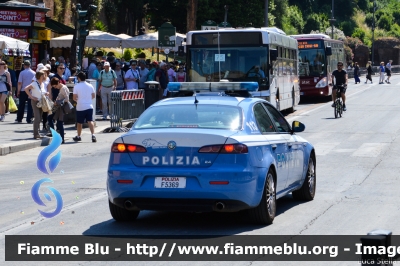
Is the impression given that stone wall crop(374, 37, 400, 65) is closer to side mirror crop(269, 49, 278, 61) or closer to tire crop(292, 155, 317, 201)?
side mirror crop(269, 49, 278, 61)

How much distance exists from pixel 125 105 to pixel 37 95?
15.4 feet

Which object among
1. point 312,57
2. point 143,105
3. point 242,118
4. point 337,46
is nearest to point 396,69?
point 337,46

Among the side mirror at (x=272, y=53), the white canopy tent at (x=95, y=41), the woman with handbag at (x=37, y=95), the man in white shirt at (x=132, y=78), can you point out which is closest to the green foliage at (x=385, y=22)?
the white canopy tent at (x=95, y=41)

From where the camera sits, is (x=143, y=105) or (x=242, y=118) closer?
(x=242, y=118)

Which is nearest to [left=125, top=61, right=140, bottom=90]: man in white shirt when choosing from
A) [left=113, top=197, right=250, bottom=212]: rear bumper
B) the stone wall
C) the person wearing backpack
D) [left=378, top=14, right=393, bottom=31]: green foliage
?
the person wearing backpack

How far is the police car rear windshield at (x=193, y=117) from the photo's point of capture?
380 inches

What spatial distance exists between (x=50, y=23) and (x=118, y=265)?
111ft

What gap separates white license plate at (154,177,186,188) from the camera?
30.0 feet

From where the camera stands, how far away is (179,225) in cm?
984

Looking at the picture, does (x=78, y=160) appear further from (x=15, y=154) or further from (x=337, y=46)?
(x=337, y=46)

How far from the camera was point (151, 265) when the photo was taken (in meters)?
7.66

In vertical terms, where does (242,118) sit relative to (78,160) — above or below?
above

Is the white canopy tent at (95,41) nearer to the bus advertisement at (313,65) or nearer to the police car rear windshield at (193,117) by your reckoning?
the bus advertisement at (313,65)

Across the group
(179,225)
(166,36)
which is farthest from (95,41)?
(179,225)
